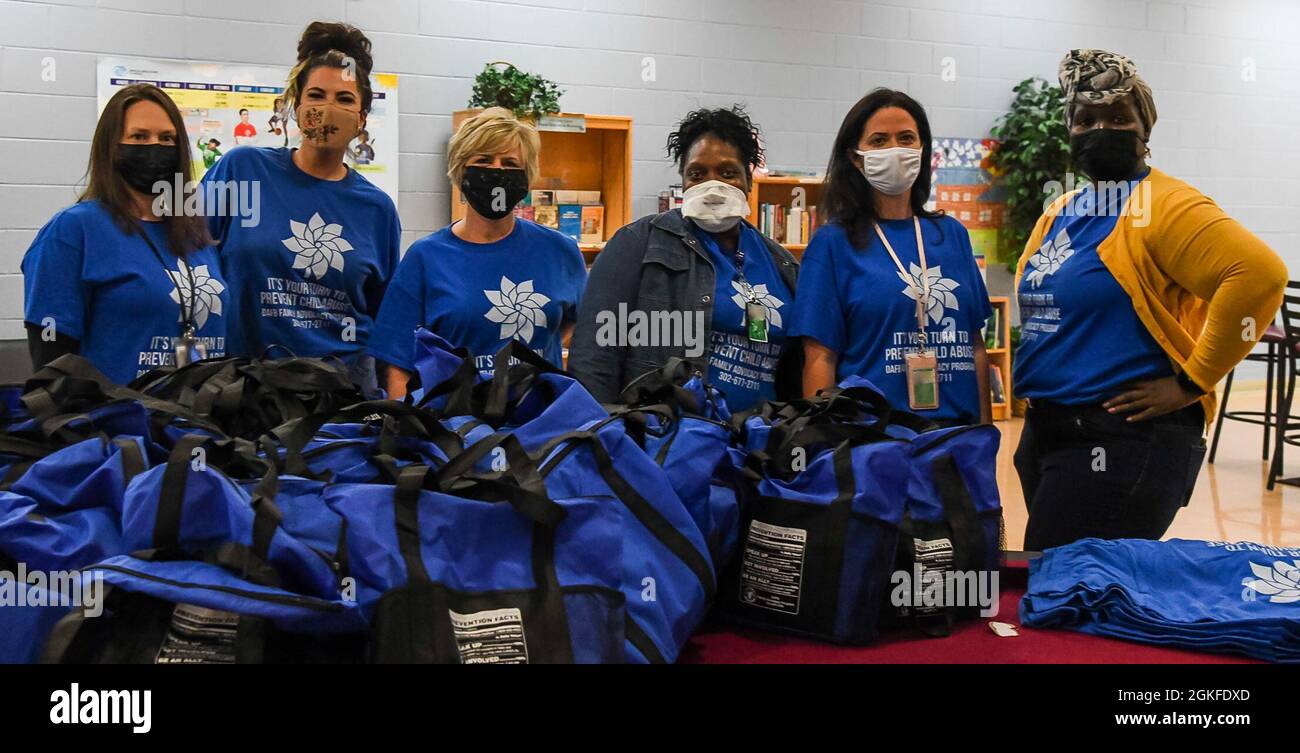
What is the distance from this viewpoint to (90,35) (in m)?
5.74

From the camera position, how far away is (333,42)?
2744mm

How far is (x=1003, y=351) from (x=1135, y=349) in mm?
6141

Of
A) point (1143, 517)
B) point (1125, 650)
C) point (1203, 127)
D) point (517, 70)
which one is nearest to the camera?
point (1125, 650)

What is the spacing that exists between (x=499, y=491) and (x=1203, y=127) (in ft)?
30.4

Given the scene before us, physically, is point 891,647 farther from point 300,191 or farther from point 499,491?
point 300,191

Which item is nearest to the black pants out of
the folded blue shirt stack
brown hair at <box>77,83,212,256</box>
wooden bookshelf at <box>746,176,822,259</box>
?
the folded blue shirt stack

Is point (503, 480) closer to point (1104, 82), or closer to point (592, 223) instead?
point (1104, 82)

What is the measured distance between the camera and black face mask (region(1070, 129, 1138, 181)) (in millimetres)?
2418

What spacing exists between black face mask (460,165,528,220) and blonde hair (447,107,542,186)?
0.04 meters

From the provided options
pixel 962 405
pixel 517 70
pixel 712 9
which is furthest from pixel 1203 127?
pixel 962 405

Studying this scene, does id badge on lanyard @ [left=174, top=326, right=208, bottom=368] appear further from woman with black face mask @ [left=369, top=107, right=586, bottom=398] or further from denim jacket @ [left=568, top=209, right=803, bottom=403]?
denim jacket @ [left=568, top=209, right=803, bottom=403]

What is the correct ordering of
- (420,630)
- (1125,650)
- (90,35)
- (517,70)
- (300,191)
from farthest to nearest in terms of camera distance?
(517,70) < (90,35) < (300,191) < (1125,650) < (420,630)

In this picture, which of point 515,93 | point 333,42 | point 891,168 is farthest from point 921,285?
point 515,93

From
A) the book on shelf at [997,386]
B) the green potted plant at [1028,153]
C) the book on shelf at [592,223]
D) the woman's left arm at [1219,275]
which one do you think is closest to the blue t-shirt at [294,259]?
the woman's left arm at [1219,275]
